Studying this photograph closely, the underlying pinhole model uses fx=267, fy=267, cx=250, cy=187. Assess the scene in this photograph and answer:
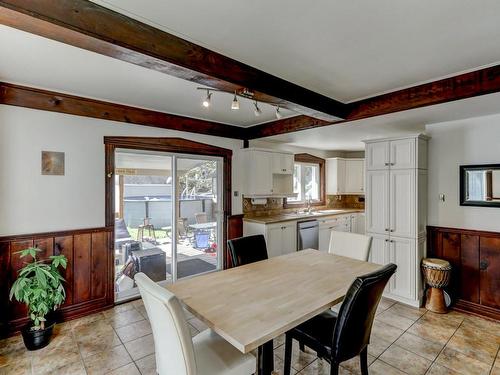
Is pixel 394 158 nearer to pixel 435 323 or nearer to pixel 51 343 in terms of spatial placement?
pixel 435 323

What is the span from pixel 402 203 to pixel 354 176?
3038 millimetres

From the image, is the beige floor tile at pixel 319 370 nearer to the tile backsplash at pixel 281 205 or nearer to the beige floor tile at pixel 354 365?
the beige floor tile at pixel 354 365

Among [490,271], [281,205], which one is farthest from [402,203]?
[281,205]

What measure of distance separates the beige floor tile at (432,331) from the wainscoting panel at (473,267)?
67cm

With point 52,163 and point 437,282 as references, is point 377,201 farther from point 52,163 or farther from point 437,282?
point 52,163

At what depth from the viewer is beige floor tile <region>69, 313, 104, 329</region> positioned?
2.96 metres

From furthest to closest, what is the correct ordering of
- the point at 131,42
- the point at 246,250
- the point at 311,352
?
1. the point at 246,250
2. the point at 311,352
3. the point at 131,42

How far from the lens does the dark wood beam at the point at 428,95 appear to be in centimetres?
224

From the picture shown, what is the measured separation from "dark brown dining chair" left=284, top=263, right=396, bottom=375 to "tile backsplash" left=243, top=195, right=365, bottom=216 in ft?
10.2

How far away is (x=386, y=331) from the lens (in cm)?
281

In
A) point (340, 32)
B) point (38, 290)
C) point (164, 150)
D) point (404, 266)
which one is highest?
point (340, 32)

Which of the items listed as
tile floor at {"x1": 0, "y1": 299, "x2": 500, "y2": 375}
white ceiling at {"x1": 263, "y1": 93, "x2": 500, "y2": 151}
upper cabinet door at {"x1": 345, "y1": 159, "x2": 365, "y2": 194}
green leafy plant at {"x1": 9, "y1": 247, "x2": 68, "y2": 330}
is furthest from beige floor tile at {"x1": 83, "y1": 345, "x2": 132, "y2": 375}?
upper cabinet door at {"x1": 345, "y1": 159, "x2": 365, "y2": 194}

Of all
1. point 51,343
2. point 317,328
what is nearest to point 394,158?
point 317,328

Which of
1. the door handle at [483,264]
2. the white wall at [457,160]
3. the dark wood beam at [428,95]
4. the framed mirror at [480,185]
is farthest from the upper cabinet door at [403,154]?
the door handle at [483,264]
